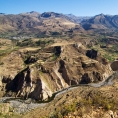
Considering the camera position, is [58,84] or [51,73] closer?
[58,84]

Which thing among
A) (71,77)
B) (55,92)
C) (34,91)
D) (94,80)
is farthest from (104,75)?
(34,91)

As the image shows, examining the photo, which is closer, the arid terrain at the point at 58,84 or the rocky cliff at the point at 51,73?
the arid terrain at the point at 58,84

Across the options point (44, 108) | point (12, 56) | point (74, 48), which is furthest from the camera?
point (74, 48)

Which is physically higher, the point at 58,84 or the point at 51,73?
the point at 51,73

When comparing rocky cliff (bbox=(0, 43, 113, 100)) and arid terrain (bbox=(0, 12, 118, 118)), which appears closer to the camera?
arid terrain (bbox=(0, 12, 118, 118))

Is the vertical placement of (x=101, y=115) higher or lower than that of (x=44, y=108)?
higher

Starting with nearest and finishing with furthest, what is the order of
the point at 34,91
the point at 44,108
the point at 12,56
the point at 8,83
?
the point at 44,108 < the point at 34,91 < the point at 8,83 < the point at 12,56

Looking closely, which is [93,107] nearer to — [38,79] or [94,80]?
[38,79]

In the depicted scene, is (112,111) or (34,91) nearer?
(112,111)

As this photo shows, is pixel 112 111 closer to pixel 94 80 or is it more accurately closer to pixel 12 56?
pixel 94 80

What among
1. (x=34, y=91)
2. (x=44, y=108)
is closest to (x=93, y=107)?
(x=44, y=108)
